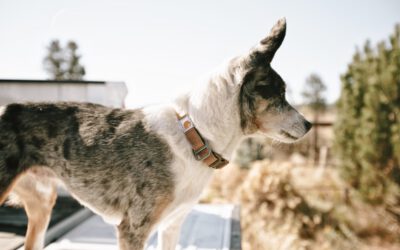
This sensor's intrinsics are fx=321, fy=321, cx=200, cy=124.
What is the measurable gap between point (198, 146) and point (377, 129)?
591cm

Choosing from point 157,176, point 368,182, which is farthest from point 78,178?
point 368,182

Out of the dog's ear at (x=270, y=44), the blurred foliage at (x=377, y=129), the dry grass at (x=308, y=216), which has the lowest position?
the dry grass at (x=308, y=216)

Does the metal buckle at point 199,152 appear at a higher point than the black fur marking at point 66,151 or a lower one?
higher

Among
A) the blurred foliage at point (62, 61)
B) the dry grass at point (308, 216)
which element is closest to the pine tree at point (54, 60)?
the blurred foliage at point (62, 61)

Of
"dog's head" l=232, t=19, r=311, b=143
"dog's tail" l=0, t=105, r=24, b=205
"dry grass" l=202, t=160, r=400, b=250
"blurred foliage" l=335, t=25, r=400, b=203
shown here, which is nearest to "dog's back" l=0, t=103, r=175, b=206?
"dog's tail" l=0, t=105, r=24, b=205

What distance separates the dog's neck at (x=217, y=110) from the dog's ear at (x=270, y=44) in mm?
235

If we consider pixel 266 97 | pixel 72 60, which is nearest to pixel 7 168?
pixel 266 97

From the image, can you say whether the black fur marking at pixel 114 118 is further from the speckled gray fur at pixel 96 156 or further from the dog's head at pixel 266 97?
the dog's head at pixel 266 97

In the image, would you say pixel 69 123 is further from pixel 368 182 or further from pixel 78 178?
pixel 368 182

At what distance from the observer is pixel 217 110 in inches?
87.7

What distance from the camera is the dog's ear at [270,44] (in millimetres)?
2180

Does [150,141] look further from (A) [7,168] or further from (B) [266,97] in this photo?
(A) [7,168]

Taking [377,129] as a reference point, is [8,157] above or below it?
above

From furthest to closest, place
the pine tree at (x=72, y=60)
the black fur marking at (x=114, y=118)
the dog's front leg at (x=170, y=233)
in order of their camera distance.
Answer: the pine tree at (x=72, y=60)
the dog's front leg at (x=170, y=233)
the black fur marking at (x=114, y=118)
